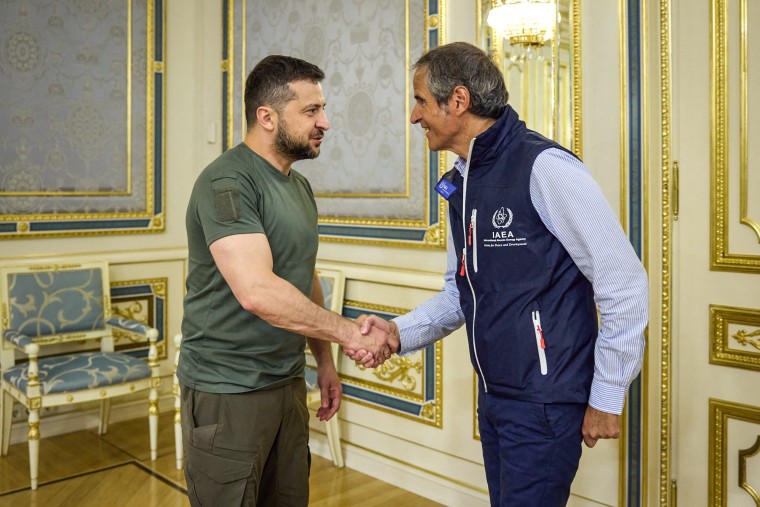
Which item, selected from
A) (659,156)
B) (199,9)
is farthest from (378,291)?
(199,9)

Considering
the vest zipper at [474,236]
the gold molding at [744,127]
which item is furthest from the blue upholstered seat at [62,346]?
the gold molding at [744,127]

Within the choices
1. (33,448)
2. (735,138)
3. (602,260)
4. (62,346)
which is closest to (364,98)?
(735,138)

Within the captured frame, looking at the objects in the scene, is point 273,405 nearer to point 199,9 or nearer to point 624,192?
point 624,192

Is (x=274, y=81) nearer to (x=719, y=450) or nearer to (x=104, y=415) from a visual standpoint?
(x=719, y=450)

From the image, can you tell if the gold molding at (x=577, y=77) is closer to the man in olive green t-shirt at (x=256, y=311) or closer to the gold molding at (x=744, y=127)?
the gold molding at (x=744, y=127)

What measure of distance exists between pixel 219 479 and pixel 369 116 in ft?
6.99

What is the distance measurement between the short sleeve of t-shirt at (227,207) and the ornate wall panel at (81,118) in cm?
252

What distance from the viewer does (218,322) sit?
2037 mm

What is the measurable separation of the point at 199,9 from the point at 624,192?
2984 mm

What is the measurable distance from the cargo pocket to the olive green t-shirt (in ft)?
0.60

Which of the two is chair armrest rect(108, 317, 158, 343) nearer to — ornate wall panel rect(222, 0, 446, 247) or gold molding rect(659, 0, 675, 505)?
ornate wall panel rect(222, 0, 446, 247)

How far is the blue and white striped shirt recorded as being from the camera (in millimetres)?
1650

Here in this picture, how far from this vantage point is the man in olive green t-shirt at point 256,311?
1.94 meters

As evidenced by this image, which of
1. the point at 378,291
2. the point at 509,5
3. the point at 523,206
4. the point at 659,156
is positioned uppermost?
the point at 509,5
